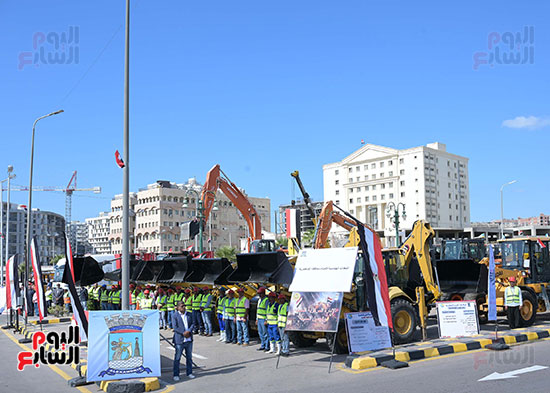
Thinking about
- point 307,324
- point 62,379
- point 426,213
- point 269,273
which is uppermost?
point 426,213

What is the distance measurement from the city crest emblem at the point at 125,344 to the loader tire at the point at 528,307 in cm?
1185

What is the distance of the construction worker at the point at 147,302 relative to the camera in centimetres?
1884

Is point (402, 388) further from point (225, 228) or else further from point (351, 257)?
point (225, 228)

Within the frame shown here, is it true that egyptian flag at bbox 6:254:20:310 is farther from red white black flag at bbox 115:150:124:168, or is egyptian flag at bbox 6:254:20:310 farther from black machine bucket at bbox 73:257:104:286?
red white black flag at bbox 115:150:124:168

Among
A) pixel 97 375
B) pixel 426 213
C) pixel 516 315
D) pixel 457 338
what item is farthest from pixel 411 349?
pixel 426 213

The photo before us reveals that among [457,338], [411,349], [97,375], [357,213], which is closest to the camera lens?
[97,375]

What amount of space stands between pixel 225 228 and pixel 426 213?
43.3m

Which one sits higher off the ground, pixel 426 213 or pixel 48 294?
pixel 426 213

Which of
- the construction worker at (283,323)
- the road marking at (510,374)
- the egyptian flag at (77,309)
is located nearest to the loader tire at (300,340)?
the construction worker at (283,323)

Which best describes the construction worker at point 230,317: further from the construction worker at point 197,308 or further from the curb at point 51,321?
the curb at point 51,321

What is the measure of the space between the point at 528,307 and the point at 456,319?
4.10 metres

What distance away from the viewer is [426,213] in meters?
106

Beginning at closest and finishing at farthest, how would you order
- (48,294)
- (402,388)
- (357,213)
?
1. (402,388)
2. (48,294)
3. (357,213)

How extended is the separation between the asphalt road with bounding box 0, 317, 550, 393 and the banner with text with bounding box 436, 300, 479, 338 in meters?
1.23
